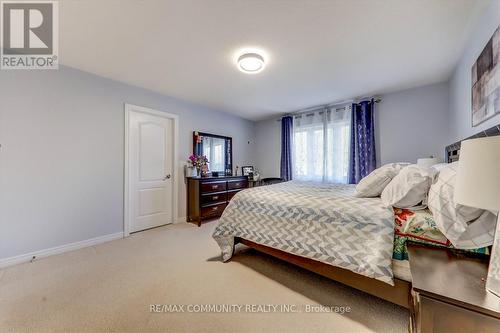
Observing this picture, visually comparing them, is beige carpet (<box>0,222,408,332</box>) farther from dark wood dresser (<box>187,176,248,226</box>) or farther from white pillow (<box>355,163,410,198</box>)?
dark wood dresser (<box>187,176,248,226</box>)

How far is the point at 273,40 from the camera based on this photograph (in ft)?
6.59

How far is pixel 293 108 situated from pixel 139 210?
3616 mm

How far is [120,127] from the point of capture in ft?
10.1

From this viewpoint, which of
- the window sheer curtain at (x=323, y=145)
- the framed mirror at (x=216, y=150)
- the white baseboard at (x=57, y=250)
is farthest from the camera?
the framed mirror at (x=216, y=150)

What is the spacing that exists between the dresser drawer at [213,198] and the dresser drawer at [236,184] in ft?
0.71

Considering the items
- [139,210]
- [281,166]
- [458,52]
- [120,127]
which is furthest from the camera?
[281,166]

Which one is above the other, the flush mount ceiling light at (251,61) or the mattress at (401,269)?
the flush mount ceiling light at (251,61)

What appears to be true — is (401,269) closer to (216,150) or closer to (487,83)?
(487,83)

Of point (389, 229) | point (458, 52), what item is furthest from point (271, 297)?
point (458, 52)

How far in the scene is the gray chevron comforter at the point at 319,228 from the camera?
1397 mm

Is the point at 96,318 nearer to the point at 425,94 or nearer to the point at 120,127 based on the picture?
the point at 120,127

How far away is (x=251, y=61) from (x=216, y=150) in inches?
98.2

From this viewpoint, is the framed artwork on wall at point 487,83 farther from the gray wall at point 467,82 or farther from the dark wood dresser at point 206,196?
the dark wood dresser at point 206,196

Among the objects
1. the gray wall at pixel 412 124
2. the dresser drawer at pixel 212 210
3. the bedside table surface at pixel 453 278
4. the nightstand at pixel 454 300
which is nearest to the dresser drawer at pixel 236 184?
the dresser drawer at pixel 212 210
